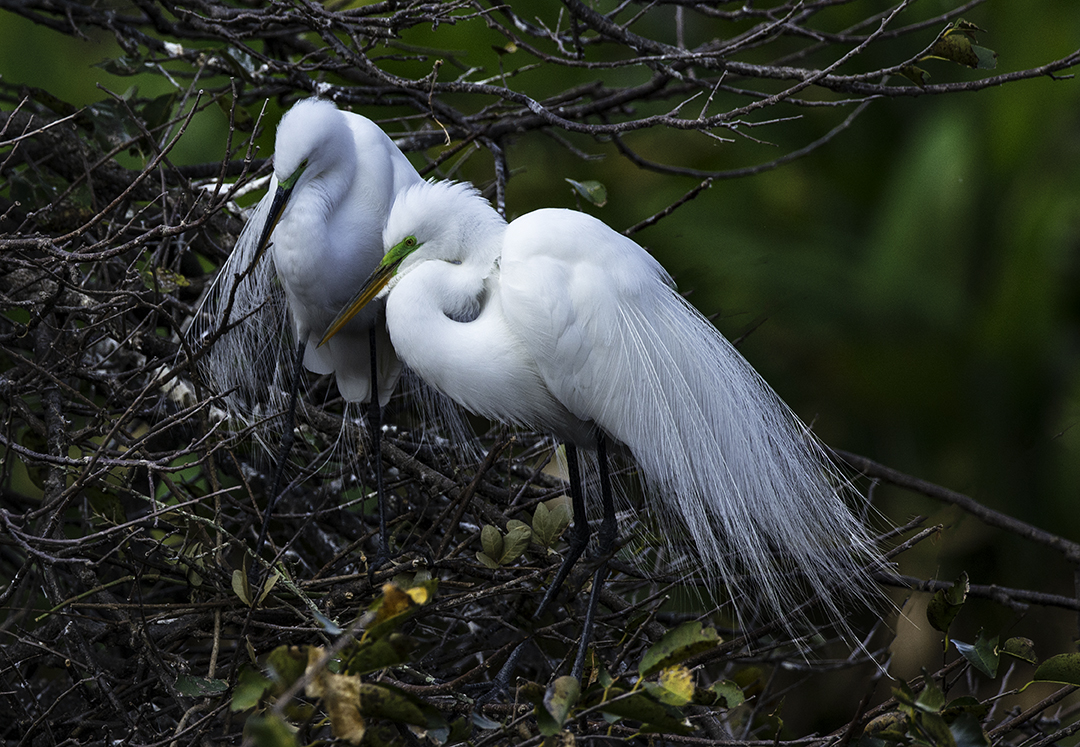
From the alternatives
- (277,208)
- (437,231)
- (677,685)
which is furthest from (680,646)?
(277,208)

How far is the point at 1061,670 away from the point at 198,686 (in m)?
1.31

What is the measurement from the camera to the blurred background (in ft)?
15.4

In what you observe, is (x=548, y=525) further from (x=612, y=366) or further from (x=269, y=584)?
(x=269, y=584)

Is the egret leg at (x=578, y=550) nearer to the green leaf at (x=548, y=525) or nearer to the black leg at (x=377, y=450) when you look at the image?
the green leaf at (x=548, y=525)

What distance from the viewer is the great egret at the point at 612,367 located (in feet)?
5.86

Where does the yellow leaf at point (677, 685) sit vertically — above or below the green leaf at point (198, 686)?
above

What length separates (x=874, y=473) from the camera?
233 centimetres

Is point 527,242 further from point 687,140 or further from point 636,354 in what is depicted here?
point 687,140

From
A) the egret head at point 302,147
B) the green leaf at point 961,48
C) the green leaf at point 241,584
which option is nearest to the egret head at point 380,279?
the egret head at point 302,147

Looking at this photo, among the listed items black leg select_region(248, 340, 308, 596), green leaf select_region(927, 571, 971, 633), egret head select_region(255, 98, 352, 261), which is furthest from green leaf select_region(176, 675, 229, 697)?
green leaf select_region(927, 571, 971, 633)

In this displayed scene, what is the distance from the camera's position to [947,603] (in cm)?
144

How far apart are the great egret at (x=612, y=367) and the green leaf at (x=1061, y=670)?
0.40 meters

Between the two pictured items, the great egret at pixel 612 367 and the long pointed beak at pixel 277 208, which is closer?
the great egret at pixel 612 367

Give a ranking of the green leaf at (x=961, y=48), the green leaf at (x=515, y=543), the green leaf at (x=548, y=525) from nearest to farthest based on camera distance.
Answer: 1. the green leaf at (x=961, y=48)
2. the green leaf at (x=515, y=543)
3. the green leaf at (x=548, y=525)
